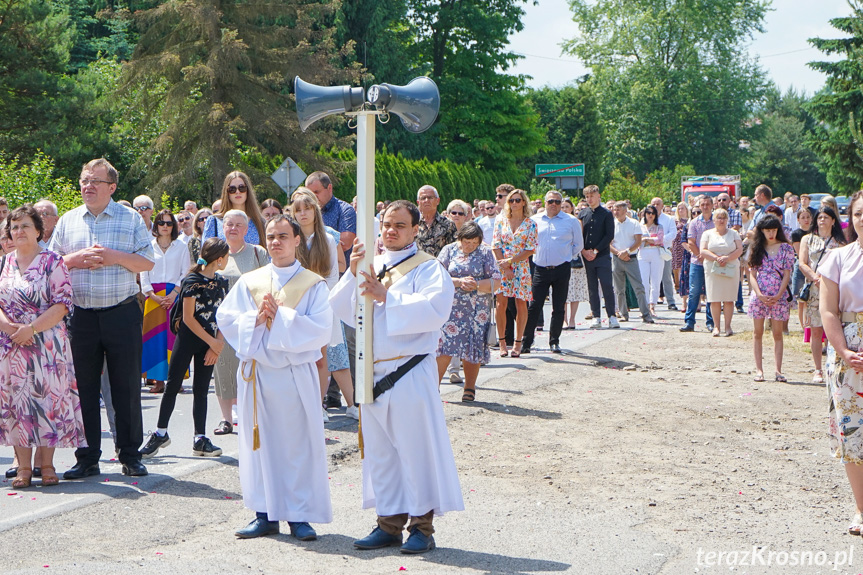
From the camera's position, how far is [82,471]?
7.33 m

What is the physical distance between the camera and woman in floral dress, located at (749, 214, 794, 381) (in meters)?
12.0

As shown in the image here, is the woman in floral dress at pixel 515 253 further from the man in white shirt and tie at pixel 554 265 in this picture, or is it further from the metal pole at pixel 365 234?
the metal pole at pixel 365 234

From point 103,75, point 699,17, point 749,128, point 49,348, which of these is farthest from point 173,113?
point 749,128

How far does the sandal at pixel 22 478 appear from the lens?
7.02m

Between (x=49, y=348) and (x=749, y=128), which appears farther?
(x=749, y=128)

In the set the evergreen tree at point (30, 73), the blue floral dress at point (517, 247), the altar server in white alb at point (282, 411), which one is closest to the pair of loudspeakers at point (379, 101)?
the altar server in white alb at point (282, 411)

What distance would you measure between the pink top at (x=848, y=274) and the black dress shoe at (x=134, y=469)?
4.59 m

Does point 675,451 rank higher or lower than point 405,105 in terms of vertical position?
lower

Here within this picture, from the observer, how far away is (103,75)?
3634 centimetres

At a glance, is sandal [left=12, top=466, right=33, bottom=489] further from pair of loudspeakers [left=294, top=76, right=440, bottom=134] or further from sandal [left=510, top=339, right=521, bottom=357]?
sandal [left=510, top=339, right=521, bottom=357]

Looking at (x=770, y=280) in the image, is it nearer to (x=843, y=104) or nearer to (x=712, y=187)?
(x=843, y=104)

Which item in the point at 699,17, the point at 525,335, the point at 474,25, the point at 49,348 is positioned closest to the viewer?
the point at 49,348

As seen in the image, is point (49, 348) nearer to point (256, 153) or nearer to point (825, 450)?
point (825, 450)

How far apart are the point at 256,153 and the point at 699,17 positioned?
1675 inches
